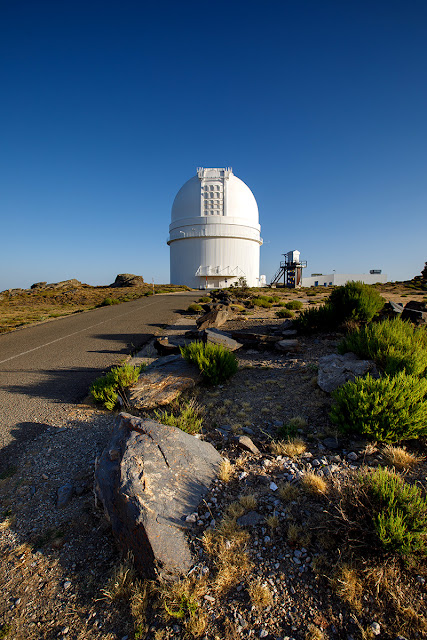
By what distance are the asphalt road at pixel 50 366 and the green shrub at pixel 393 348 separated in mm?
4399

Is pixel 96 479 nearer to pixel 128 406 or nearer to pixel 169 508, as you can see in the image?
pixel 169 508

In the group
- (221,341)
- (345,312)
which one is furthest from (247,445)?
(345,312)

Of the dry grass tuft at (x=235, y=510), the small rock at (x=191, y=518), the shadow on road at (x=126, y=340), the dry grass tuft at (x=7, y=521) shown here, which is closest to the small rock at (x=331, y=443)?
the dry grass tuft at (x=235, y=510)

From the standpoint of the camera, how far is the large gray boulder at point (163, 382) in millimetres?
4320

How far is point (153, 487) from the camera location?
2432mm

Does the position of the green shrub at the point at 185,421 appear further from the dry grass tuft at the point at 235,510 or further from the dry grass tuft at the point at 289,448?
the dry grass tuft at the point at 235,510

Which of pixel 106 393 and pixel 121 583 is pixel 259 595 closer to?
pixel 121 583

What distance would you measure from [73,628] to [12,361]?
20.5 ft

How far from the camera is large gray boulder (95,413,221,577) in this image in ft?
6.85

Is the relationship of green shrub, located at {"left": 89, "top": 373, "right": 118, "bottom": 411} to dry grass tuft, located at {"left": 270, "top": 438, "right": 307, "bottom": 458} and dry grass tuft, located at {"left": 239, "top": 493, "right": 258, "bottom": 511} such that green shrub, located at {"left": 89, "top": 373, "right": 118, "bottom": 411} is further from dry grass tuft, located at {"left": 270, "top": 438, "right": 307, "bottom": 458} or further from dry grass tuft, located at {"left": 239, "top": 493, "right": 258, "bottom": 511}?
dry grass tuft, located at {"left": 239, "top": 493, "right": 258, "bottom": 511}

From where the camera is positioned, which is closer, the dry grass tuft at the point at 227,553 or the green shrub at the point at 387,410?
the dry grass tuft at the point at 227,553

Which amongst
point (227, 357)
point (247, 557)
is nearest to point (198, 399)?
point (227, 357)

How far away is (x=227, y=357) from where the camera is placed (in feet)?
17.6

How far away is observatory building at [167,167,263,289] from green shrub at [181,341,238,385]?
1453 inches
